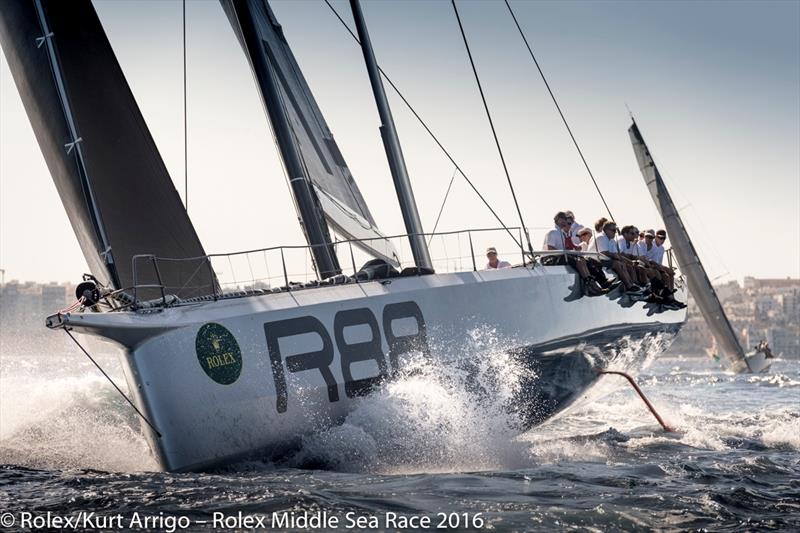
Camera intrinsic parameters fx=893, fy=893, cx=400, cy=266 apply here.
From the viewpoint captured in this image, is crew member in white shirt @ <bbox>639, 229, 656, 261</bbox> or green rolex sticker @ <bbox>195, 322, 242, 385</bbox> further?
crew member in white shirt @ <bbox>639, 229, 656, 261</bbox>

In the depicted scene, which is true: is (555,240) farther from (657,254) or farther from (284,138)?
(284,138)

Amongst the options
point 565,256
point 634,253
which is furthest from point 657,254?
point 565,256

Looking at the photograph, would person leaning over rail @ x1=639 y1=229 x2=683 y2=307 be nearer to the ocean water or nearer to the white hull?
the ocean water

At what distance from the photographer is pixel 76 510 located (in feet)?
15.3

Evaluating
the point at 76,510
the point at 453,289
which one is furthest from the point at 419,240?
the point at 76,510

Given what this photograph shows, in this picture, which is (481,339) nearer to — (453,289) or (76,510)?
(453,289)

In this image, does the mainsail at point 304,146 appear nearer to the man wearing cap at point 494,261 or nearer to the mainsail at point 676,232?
the man wearing cap at point 494,261

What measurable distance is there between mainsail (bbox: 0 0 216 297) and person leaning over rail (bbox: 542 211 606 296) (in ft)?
11.3

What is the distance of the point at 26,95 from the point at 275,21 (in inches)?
141

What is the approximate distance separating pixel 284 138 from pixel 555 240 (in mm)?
2968

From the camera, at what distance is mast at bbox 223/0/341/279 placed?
8.78 m

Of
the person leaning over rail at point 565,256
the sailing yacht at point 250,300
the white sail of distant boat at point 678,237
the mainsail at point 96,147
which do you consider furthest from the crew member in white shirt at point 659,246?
the white sail of distant boat at point 678,237

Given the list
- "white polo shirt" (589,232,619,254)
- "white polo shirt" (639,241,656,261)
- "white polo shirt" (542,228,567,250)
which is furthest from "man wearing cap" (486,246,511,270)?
"white polo shirt" (639,241,656,261)

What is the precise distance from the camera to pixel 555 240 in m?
9.28
